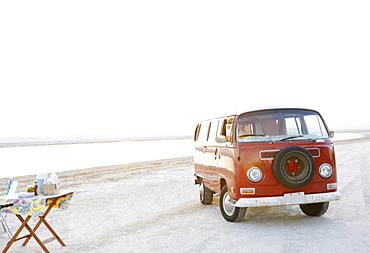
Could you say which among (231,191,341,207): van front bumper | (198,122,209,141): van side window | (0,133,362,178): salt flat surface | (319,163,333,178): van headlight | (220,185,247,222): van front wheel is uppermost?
(198,122,209,141): van side window

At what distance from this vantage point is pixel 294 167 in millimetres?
7973

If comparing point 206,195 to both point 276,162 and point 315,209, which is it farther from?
point 276,162

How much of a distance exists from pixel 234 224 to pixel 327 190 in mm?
1971

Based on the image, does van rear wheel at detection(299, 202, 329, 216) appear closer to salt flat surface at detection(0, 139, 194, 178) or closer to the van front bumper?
the van front bumper

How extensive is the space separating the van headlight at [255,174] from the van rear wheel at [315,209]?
1832mm

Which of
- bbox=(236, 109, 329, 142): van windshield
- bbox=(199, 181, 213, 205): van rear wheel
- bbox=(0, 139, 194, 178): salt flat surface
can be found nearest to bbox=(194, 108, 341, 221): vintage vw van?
bbox=(236, 109, 329, 142): van windshield

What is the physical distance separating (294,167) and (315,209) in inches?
63.0

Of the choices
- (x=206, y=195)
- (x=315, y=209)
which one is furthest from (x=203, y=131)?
(x=315, y=209)

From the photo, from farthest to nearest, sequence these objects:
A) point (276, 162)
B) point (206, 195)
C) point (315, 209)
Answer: point (206, 195)
point (315, 209)
point (276, 162)

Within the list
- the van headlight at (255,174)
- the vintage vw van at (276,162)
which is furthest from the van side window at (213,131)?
the van headlight at (255,174)

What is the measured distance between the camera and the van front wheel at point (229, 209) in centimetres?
852

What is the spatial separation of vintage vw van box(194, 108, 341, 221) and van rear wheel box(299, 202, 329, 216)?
0.06ft

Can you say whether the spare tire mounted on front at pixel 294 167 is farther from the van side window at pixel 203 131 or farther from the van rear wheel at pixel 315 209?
the van side window at pixel 203 131

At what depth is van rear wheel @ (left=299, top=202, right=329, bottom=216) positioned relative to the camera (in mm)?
8805
